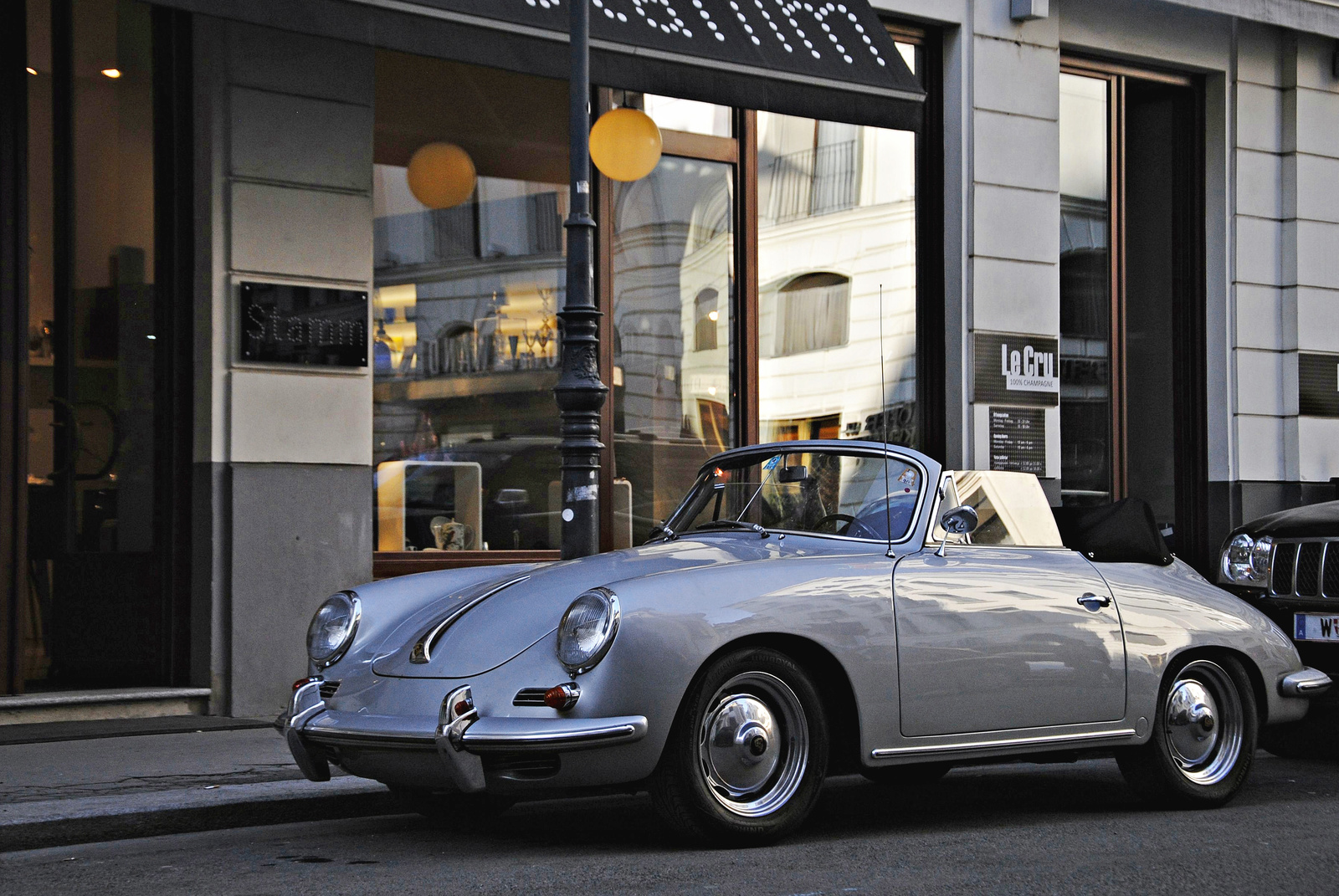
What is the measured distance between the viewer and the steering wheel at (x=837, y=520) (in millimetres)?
5934

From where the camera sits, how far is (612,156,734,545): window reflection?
36.8ft

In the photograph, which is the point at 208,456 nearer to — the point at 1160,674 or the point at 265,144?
the point at 265,144

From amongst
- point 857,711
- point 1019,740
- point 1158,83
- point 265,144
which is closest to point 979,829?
point 1019,740

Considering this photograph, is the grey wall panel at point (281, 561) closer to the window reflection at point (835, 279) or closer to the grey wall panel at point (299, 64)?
the grey wall panel at point (299, 64)

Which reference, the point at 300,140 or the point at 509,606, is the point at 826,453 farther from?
the point at 300,140

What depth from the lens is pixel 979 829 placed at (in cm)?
567

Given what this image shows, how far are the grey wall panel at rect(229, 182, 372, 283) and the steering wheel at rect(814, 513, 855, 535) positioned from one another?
187 inches

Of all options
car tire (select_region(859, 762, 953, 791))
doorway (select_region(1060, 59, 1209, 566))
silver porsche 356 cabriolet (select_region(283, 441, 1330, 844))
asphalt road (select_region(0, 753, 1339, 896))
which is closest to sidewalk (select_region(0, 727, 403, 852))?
asphalt road (select_region(0, 753, 1339, 896))

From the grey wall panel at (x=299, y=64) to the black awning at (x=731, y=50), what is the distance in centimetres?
165

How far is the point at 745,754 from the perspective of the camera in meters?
5.08

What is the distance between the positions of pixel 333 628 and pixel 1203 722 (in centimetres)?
355

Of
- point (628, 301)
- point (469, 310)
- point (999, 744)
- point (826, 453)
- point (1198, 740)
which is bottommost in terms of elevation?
point (1198, 740)

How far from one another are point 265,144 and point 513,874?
5985mm

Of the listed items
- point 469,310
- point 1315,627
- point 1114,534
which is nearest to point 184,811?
point 1114,534
